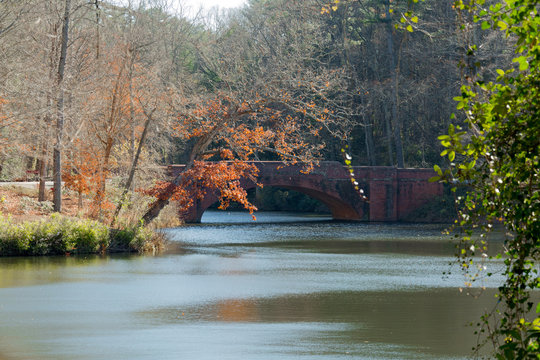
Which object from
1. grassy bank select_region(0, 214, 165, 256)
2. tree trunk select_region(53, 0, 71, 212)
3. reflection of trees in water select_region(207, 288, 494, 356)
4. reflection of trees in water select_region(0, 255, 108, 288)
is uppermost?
tree trunk select_region(53, 0, 71, 212)

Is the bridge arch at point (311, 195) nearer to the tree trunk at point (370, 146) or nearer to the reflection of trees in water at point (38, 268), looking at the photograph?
the tree trunk at point (370, 146)

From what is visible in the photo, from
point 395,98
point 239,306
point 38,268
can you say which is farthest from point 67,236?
point 395,98

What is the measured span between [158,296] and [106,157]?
10329 millimetres

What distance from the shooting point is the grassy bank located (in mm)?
18734

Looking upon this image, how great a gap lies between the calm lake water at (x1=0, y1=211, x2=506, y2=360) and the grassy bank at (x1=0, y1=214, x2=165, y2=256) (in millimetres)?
493

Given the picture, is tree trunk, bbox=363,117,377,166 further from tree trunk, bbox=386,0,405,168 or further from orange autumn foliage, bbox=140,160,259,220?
orange autumn foliage, bbox=140,160,259,220

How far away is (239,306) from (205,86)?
2850cm

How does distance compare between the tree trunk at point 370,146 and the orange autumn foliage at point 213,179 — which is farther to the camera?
the tree trunk at point 370,146

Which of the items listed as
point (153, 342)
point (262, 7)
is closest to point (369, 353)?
point (153, 342)

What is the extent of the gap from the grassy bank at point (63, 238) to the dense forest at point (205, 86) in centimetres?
211

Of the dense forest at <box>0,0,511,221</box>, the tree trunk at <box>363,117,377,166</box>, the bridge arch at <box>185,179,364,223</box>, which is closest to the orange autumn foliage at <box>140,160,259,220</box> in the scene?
the dense forest at <box>0,0,511,221</box>

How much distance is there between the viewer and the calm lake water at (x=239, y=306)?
9.64 metres

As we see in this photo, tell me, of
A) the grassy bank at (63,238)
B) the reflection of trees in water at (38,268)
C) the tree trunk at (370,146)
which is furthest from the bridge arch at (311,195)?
the reflection of trees in water at (38,268)

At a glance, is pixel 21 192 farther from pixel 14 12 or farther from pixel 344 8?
pixel 344 8
